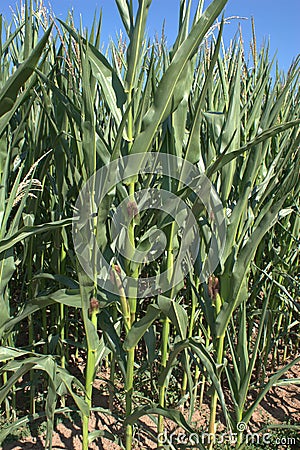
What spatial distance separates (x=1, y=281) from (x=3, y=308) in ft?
0.19

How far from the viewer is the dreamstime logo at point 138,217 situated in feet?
2.80

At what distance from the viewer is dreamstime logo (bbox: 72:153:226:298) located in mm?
853

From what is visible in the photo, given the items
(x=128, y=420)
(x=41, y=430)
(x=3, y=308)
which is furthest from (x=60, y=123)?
(x=41, y=430)

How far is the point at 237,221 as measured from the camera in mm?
906

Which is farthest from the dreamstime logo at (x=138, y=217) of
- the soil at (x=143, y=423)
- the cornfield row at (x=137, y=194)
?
the soil at (x=143, y=423)

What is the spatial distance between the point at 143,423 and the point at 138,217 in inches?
29.1

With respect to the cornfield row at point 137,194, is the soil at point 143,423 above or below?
below

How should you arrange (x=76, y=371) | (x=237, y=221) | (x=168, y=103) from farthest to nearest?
(x=76, y=371), (x=237, y=221), (x=168, y=103)

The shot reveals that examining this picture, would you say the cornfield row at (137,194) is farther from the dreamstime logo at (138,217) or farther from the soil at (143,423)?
the soil at (143,423)

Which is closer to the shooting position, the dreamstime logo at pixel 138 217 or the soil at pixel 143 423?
the dreamstime logo at pixel 138 217

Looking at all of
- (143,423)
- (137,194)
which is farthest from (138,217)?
(143,423)

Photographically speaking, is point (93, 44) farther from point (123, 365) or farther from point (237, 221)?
point (123, 365)

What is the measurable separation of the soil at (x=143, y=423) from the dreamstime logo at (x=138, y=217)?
1.38ft

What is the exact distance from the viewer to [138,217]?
0.91 meters
